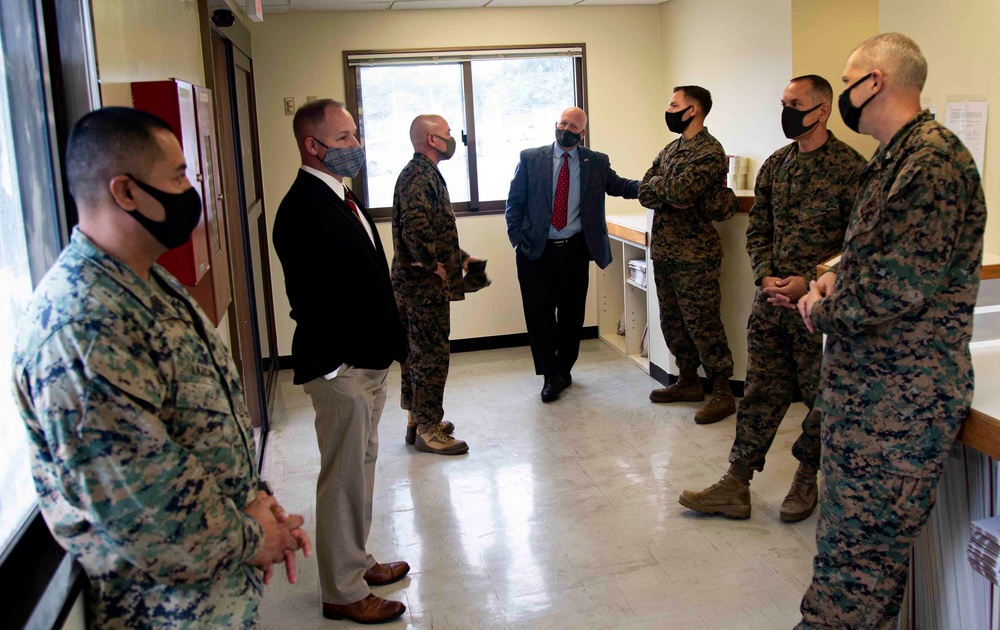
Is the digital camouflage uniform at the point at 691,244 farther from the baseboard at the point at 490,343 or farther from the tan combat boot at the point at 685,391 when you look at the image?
the baseboard at the point at 490,343

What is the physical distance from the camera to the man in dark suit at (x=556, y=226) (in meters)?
4.87

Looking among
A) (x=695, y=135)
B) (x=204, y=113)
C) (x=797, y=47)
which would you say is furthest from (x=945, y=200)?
(x=797, y=47)

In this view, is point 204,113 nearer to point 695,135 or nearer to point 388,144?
point 695,135

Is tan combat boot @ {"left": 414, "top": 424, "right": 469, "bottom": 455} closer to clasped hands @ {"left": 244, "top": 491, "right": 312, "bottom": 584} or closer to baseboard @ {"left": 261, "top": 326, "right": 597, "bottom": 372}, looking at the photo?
baseboard @ {"left": 261, "top": 326, "right": 597, "bottom": 372}

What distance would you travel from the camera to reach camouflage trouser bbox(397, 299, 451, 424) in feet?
13.2

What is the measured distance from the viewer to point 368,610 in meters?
2.68

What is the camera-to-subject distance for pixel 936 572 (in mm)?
2232

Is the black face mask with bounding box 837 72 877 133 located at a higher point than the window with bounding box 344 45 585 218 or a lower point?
lower

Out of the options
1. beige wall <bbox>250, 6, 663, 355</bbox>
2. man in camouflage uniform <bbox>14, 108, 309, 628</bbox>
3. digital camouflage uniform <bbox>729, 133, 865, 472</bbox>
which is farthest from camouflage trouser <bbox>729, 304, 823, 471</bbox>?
beige wall <bbox>250, 6, 663, 355</bbox>

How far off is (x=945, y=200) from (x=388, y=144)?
15.0ft

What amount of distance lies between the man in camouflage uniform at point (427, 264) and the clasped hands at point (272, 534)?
2.38 metres

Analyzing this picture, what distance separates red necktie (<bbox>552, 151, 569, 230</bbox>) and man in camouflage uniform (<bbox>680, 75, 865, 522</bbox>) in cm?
168

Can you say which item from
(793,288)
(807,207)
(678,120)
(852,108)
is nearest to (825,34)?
(678,120)

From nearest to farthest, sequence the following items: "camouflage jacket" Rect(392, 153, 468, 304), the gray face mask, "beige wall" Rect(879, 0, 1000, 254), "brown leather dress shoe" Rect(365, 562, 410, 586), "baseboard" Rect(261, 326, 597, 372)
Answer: the gray face mask < "brown leather dress shoe" Rect(365, 562, 410, 586) < "beige wall" Rect(879, 0, 1000, 254) < "camouflage jacket" Rect(392, 153, 468, 304) < "baseboard" Rect(261, 326, 597, 372)
